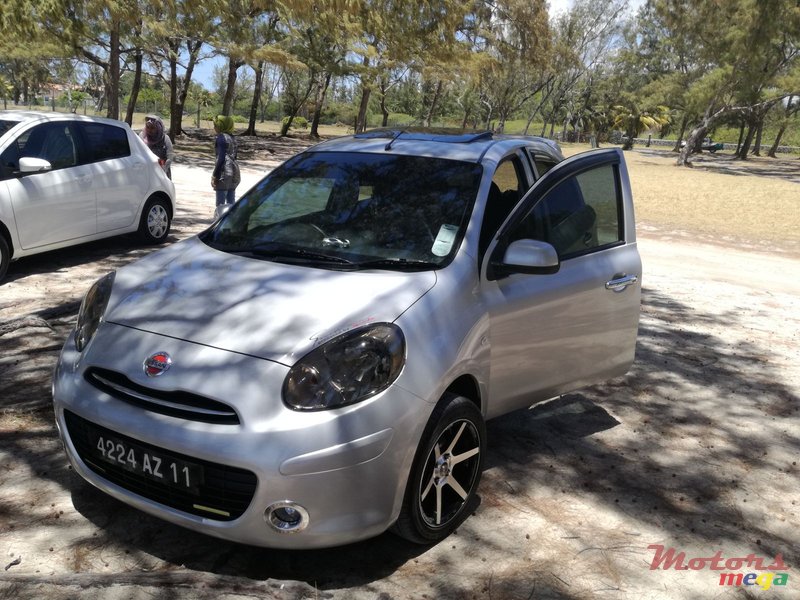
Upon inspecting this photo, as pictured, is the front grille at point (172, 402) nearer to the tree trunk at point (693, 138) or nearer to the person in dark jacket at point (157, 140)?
the person in dark jacket at point (157, 140)

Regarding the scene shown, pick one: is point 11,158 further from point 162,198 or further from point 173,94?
Answer: point 173,94

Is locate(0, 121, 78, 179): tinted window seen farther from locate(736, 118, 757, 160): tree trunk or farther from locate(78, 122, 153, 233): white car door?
locate(736, 118, 757, 160): tree trunk

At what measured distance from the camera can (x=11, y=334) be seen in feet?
18.6

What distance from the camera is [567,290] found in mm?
4078

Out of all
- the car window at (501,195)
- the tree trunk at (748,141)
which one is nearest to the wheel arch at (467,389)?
the car window at (501,195)

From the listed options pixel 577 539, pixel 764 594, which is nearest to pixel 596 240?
pixel 577 539

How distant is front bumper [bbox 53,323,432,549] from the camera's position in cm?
272

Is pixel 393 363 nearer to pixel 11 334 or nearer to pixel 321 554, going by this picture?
pixel 321 554

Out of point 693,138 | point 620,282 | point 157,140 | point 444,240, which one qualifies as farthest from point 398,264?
point 693,138

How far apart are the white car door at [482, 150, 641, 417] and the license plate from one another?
1517 millimetres

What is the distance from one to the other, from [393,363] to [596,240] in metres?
2.01

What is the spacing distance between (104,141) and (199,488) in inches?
271

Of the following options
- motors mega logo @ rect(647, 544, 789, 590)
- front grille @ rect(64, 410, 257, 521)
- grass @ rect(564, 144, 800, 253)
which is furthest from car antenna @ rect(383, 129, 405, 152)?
grass @ rect(564, 144, 800, 253)

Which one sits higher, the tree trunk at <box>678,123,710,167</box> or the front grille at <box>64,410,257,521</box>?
the tree trunk at <box>678,123,710,167</box>
